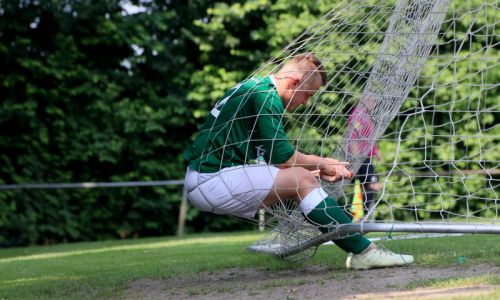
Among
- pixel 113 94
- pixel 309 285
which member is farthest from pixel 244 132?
pixel 113 94

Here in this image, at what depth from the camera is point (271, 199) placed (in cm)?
488

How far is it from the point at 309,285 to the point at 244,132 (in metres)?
1.06

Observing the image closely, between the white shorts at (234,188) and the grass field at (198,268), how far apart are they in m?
0.50

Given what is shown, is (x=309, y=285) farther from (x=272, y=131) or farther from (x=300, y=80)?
(x=300, y=80)

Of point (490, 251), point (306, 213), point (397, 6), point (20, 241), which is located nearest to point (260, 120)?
point (306, 213)

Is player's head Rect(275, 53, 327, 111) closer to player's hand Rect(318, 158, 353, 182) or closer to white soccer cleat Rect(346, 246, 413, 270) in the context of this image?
player's hand Rect(318, 158, 353, 182)

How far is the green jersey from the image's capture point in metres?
4.79

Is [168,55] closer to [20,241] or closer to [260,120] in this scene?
[20,241]

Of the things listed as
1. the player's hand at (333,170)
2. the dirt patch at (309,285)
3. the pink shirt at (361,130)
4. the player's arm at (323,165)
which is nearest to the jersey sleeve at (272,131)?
the player's arm at (323,165)

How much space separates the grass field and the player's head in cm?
111

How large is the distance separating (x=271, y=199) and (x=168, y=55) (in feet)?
27.6

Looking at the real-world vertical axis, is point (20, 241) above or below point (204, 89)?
below

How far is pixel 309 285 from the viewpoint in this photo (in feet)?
14.7

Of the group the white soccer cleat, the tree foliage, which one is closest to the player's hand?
the white soccer cleat
